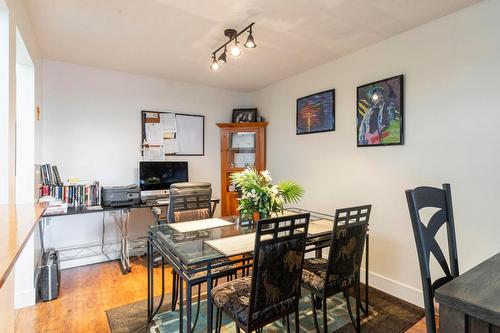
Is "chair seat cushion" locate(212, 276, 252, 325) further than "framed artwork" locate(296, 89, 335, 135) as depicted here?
No

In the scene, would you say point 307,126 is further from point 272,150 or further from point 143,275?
point 143,275

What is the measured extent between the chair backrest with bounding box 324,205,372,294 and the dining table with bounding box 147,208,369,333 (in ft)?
0.70

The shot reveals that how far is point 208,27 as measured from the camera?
246 centimetres

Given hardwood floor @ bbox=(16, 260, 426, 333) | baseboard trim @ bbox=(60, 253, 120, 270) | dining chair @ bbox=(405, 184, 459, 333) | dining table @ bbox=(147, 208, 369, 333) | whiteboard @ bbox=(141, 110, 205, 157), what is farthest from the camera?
whiteboard @ bbox=(141, 110, 205, 157)

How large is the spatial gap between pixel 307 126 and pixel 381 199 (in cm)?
130

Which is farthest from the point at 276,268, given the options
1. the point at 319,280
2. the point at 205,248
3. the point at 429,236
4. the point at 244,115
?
the point at 244,115

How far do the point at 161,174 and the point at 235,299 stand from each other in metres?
2.50

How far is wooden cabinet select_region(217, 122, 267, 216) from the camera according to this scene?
4.36 meters

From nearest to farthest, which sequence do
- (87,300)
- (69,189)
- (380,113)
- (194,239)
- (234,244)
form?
(234,244) < (194,239) < (87,300) < (380,113) < (69,189)

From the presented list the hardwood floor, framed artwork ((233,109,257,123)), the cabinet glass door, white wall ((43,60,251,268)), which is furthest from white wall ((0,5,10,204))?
framed artwork ((233,109,257,123))

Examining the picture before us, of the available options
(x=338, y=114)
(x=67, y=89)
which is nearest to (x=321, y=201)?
(x=338, y=114)

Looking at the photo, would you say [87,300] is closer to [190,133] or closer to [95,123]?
[95,123]

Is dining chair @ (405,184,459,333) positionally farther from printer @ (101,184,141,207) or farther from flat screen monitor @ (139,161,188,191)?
flat screen monitor @ (139,161,188,191)

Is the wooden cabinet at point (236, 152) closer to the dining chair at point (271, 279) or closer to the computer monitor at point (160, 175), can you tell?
the computer monitor at point (160, 175)
